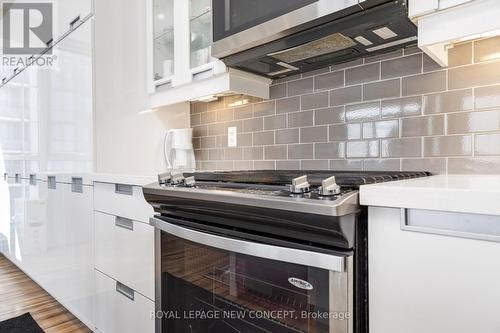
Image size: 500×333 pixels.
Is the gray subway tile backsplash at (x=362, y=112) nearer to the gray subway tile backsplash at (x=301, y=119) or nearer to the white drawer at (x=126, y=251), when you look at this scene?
the gray subway tile backsplash at (x=301, y=119)

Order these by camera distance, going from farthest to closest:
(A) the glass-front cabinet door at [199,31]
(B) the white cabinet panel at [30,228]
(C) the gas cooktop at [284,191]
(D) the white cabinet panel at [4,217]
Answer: (D) the white cabinet panel at [4,217] < (B) the white cabinet panel at [30,228] < (A) the glass-front cabinet door at [199,31] < (C) the gas cooktop at [284,191]

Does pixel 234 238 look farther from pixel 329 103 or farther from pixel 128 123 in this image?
pixel 128 123

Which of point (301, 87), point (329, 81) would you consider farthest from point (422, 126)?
point (301, 87)

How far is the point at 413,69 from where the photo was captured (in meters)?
1.15

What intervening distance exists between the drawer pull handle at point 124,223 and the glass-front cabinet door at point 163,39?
732 mm

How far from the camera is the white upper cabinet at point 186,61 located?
1.43 meters

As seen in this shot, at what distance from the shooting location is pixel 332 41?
110 centimetres

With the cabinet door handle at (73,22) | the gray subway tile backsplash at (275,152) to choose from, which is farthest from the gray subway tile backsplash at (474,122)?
the cabinet door handle at (73,22)

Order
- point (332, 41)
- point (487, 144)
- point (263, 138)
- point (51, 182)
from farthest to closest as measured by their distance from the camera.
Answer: point (51, 182)
point (263, 138)
point (332, 41)
point (487, 144)

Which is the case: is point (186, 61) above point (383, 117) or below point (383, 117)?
above

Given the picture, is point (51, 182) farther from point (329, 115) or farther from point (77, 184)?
point (329, 115)

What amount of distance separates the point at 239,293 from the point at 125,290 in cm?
79

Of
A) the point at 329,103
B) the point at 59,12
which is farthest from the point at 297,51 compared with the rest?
the point at 59,12

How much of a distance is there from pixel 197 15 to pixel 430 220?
1369 mm
